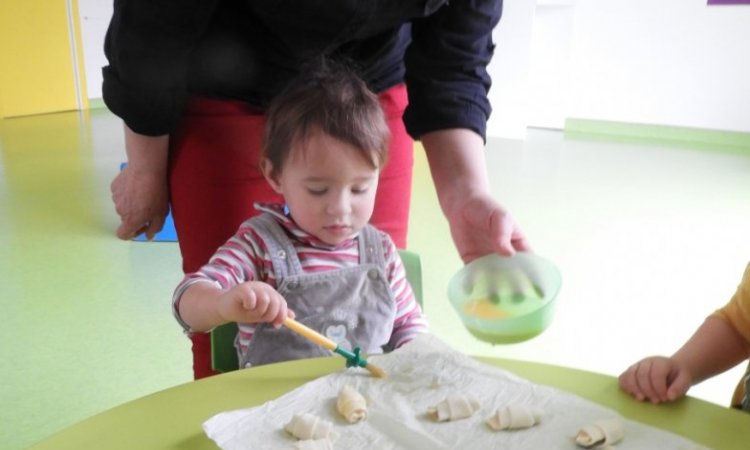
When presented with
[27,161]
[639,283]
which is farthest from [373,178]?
[27,161]

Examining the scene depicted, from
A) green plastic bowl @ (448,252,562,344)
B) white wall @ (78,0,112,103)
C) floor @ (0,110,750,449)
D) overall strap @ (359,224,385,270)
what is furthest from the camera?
white wall @ (78,0,112,103)

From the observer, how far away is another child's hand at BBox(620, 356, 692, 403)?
571mm

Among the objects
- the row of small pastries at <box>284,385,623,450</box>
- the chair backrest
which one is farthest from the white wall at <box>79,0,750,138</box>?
the row of small pastries at <box>284,385,623,450</box>

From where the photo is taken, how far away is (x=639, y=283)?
1949 mm

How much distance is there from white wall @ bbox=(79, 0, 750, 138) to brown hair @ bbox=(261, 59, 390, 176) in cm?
353

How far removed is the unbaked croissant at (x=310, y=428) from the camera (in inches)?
19.8

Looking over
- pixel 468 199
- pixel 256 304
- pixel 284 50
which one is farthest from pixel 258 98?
pixel 256 304

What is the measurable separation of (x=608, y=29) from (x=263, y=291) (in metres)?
4.23

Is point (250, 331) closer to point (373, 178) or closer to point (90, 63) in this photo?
point (373, 178)

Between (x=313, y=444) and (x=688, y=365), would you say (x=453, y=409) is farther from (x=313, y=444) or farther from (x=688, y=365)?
(x=688, y=365)

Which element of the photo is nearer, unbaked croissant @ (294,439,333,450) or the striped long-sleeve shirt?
unbaked croissant @ (294,439,333,450)

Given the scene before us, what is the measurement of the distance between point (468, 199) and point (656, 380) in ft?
1.06

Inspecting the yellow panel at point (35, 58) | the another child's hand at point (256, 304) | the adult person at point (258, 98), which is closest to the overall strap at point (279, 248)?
the adult person at point (258, 98)

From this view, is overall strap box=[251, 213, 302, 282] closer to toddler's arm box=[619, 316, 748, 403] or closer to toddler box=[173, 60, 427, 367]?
toddler box=[173, 60, 427, 367]
